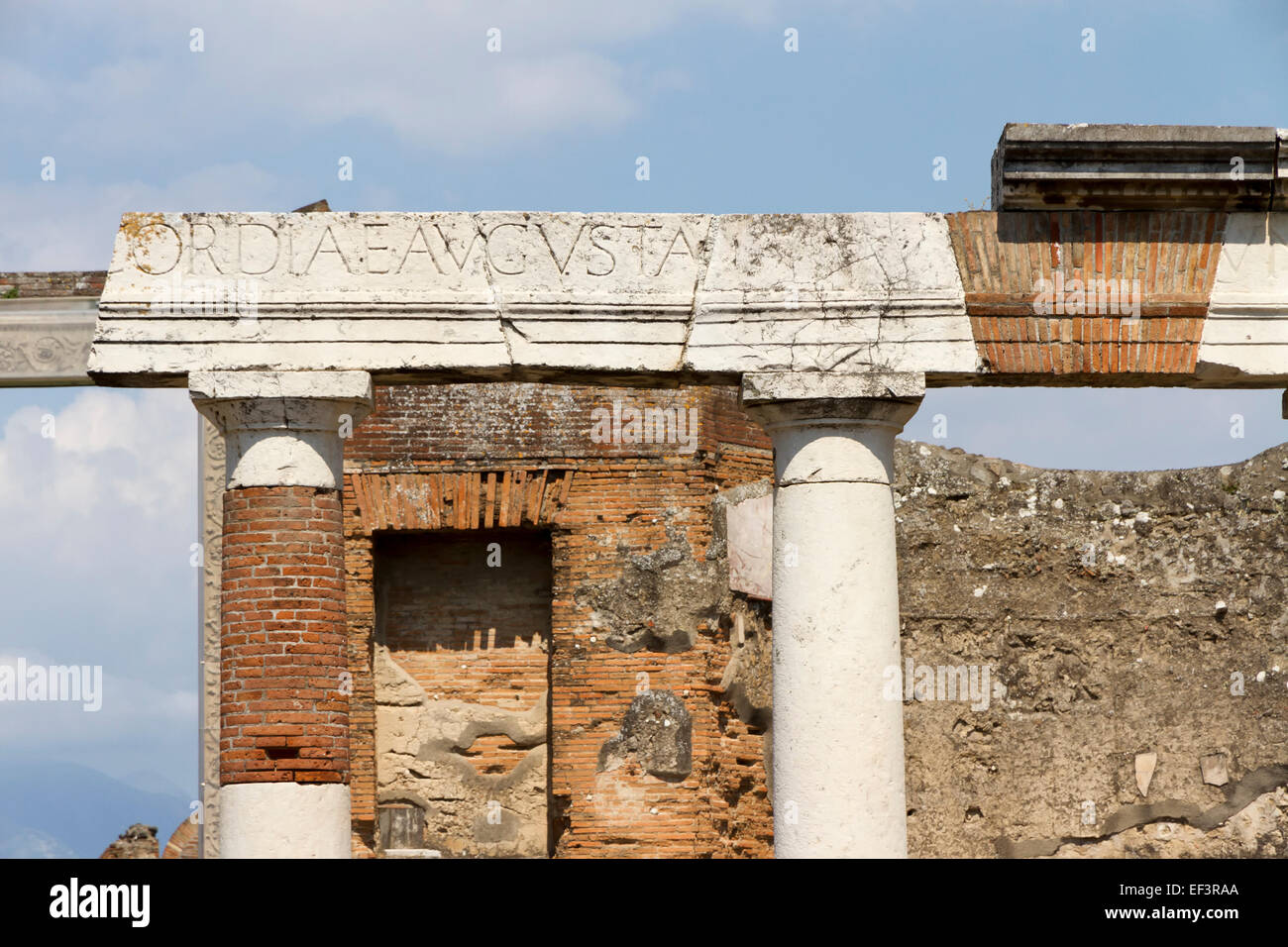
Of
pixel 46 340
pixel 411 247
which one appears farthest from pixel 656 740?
pixel 46 340

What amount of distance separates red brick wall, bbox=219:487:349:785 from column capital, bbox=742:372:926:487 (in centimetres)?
205

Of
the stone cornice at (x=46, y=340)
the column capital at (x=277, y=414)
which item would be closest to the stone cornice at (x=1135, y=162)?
the column capital at (x=277, y=414)

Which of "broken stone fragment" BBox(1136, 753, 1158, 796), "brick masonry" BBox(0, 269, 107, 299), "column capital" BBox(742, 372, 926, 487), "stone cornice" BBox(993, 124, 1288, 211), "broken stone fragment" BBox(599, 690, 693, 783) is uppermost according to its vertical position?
"brick masonry" BBox(0, 269, 107, 299)

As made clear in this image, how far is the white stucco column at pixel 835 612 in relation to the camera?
24.0ft

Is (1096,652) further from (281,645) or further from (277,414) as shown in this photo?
(277,414)

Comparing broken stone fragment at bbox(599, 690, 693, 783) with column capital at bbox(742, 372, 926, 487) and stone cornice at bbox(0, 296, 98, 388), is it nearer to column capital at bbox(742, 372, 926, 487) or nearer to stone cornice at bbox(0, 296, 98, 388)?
column capital at bbox(742, 372, 926, 487)

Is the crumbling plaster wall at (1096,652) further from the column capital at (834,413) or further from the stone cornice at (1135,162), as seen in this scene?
the stone cornice at (1135,162)

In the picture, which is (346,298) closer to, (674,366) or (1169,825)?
(674,366)

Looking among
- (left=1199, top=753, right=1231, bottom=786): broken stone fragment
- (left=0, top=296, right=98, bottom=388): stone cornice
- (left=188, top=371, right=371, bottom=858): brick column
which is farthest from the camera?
(left=1199, top=753, right=1231, bottom=786): broken stone fragment

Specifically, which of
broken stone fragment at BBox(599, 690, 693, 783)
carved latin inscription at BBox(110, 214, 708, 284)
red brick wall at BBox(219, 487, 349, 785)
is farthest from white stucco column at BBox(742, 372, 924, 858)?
broken stone fragment at BBox(599, 690, 693, 783)

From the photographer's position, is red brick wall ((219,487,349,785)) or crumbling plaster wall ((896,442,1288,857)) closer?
red brick wall ((219,487,349,785))

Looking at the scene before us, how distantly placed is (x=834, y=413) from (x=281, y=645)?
2614mm

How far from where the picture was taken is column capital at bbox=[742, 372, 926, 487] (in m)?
7.54
